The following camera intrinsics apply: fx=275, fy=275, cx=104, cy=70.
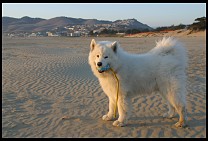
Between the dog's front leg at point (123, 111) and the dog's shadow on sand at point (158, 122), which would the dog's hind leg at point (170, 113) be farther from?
the dog's front leg at point (123, 111)

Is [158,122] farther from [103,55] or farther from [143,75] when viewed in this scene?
[103,55]

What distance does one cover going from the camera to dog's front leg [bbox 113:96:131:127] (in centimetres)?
502

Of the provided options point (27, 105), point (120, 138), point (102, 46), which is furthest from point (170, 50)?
point (27, 105)

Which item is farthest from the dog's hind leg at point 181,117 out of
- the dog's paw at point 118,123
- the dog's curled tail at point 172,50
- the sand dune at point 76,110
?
the dog's paw at point 118,123

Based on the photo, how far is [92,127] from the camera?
5.08m

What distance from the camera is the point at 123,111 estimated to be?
5.11 metres

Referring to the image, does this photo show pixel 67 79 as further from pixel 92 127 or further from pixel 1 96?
pixel 92 127

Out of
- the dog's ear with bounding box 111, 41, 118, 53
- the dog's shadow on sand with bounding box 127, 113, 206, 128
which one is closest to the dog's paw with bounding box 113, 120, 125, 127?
the dog's shadow on sand with bounding box 127, 113, 206, 128

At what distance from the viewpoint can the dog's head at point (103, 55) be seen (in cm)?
462

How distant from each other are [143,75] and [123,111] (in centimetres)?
77

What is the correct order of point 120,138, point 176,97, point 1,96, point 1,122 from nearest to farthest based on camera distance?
1. point 120,138
2. point 176,97
3. point 1,122
4. point 1,96

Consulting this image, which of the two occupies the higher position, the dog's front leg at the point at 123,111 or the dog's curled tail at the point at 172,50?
the dog's curled tail at the point at 172,50

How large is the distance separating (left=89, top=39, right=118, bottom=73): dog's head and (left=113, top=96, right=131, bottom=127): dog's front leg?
0.73 meters

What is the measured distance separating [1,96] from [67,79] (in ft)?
8.53
